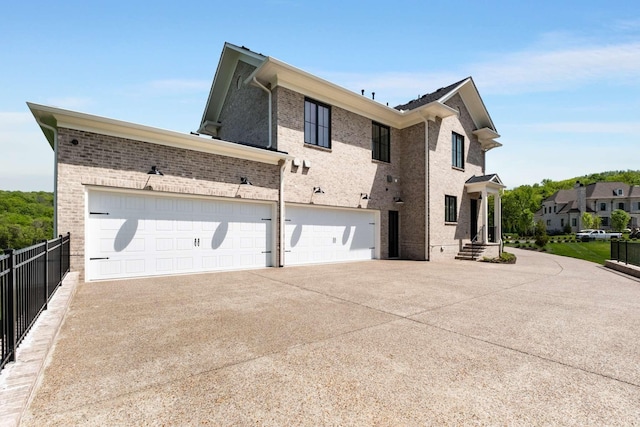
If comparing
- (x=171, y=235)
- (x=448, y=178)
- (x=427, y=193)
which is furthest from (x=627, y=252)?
(x=171, y=235)

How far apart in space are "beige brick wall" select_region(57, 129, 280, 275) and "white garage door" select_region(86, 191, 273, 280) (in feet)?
1.05

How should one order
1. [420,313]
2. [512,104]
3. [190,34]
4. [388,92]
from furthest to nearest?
[388,92] < [512,104] < [190,34] < [420,313]

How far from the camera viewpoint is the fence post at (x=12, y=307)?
303 cm

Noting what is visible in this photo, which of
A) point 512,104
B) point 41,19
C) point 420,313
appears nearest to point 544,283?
point 420,313

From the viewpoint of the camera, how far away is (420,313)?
5379 millimetres

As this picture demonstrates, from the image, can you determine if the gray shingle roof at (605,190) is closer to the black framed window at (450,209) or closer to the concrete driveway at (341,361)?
the black framed window at (450,209)

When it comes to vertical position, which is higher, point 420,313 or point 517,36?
point 517,36

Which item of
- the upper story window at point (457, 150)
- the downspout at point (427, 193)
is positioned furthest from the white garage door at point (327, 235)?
the upper story window at point (457, 150)

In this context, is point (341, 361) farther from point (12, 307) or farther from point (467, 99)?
point (467, 99)

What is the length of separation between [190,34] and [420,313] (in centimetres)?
923

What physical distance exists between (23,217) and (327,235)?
4972 centimetres

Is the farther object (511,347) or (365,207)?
(365,207)

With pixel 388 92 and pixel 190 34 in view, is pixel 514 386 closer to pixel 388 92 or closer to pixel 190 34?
pixel 190 34

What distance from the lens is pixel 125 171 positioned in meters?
8.39
